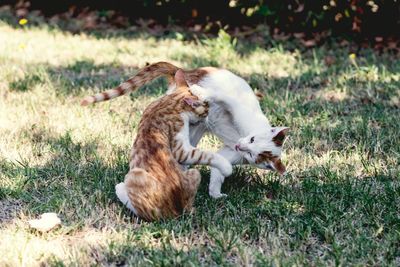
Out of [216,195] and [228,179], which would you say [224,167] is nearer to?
[216,195]

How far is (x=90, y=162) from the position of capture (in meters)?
4.23

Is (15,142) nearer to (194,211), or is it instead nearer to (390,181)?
(194,211)

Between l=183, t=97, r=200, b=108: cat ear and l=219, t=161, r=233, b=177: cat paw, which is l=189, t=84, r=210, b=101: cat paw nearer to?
l=183, t=97, r=200, b=108: cat ear

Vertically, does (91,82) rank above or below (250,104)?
below

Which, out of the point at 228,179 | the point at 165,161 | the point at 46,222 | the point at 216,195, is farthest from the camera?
the point at 228,179

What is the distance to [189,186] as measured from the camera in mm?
3480

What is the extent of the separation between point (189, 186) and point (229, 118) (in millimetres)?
699

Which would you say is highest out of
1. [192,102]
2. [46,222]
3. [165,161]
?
[192,102]

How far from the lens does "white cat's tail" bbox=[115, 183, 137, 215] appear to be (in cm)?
349

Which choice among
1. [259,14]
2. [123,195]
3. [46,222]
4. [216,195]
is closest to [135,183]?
[123,195]

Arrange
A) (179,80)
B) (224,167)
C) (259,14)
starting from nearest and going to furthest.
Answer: (224,167) → (179,80) → (259,14)

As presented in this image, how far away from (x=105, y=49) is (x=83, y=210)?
3970 mm

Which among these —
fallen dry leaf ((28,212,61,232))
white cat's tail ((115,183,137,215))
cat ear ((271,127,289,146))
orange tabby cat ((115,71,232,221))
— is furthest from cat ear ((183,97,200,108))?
fallen dry leaf ((28,212,61,232))

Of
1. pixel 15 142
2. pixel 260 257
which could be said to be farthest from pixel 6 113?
pixel 260 257
